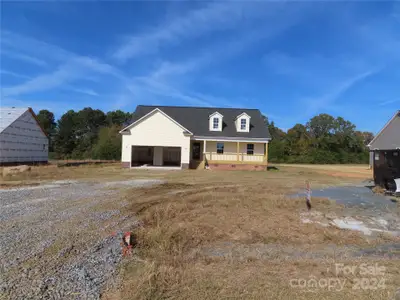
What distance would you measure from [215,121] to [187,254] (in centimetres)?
2416

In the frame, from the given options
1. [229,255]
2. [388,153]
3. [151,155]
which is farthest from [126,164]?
Result: [229,255]

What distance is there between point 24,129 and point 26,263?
3043cm

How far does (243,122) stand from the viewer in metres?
28.7

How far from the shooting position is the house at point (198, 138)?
2595 centimetres

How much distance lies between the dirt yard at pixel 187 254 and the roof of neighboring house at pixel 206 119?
1935 cm

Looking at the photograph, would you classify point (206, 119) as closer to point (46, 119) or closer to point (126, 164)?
point (126, 164)

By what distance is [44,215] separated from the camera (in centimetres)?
745

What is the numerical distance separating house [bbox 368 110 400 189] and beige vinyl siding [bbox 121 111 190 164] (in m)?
15.6

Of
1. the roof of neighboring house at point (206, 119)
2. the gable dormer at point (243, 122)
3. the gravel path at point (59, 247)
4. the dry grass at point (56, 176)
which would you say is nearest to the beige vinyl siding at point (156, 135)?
the roof of neighboring house at point (206, 119)

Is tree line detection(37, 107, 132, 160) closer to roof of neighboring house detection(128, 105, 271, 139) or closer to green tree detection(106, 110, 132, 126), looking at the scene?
green tree detection(106, 110, 132, 126)

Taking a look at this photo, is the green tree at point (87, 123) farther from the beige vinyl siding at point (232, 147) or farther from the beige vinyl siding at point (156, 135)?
the beige vinyl siding at point (232, 147)

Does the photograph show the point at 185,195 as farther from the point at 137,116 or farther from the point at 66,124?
the point at 66,124

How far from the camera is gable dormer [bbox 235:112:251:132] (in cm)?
2847

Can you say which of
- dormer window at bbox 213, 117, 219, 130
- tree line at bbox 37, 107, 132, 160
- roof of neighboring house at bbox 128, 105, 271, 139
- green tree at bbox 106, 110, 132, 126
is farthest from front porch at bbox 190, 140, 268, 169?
green tree at bbox 106, 110, 132, 126
